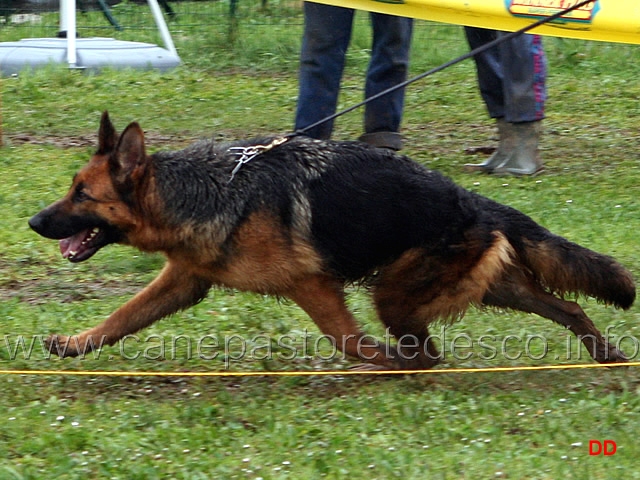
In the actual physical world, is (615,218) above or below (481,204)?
below

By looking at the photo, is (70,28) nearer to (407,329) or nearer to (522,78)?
(522,78)

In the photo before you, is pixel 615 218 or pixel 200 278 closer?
pixel 200 278

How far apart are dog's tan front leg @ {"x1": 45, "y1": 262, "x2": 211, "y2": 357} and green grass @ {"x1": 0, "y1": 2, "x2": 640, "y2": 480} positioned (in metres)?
0.11

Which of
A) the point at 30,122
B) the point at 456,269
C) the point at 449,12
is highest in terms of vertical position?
the point at 449,12

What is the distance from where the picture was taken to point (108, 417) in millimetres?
4457

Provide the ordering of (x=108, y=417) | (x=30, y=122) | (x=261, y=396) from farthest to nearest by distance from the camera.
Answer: (x=30, y=122) < (x=261, y=396) < (x=108, y=417)

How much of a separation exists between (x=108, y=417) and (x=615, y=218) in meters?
4.15

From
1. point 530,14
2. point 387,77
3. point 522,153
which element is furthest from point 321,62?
point 522,153

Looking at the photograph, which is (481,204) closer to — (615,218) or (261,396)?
(261,396)

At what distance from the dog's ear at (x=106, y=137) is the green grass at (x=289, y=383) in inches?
42.0

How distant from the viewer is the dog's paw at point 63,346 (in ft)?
16.7

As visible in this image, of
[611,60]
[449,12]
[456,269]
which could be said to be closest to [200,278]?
[456,269]

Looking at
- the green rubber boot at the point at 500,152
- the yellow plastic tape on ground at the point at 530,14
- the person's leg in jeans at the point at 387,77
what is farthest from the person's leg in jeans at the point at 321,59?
the green rubber boot at the point at 500,152

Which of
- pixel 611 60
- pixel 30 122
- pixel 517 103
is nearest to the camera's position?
pixel 517 103
